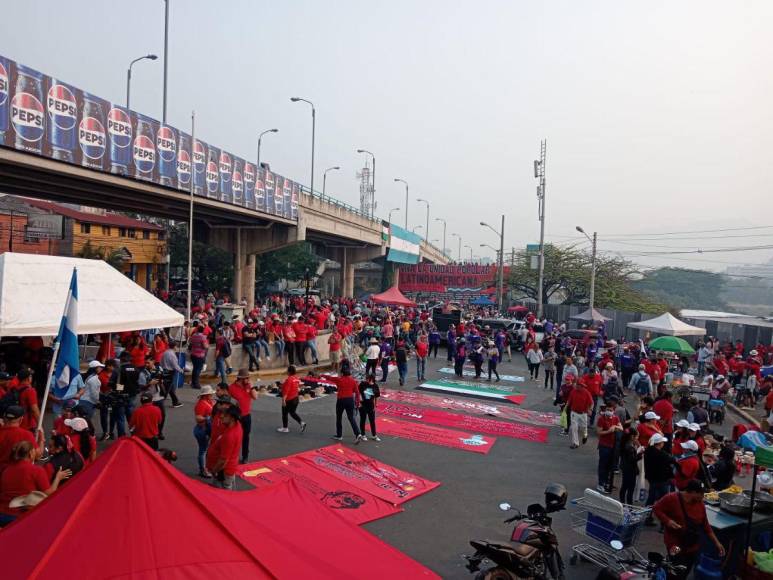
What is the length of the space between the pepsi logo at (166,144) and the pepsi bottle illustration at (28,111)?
5.70 metres

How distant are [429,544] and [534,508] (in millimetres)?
1628

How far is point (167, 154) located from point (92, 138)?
4213mm

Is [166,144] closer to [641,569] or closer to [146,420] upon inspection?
[146,420]

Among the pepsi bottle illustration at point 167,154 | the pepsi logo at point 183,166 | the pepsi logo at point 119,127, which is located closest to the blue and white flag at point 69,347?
the pepsi logo at point 119,127

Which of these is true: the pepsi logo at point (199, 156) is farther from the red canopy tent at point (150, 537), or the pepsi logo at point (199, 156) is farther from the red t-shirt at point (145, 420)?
the red canopy tent at point (150, 537)

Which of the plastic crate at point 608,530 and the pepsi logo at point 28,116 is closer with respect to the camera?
the plastic crate at point 608,530

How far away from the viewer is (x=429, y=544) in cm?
785

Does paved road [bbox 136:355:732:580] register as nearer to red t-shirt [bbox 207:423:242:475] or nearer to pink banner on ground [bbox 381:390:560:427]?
pink banner on ground [bbox 381:390:560:427]

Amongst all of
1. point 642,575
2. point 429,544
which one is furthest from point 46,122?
point 642,575

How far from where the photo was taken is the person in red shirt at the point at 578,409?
1291 centimetres

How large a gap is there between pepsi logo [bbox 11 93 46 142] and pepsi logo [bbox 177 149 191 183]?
7.09 metres

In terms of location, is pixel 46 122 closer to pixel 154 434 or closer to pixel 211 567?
pixel 154 434

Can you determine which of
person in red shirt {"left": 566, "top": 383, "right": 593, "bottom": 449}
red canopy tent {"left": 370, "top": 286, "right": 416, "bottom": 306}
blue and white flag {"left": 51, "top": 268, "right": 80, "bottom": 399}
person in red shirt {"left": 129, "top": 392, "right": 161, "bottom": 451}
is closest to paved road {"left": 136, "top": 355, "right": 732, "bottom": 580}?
person in red shirt {"left": 566, "top": 383, "right": 593, "bottom": 449}

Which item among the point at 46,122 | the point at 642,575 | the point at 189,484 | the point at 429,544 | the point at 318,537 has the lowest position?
the point at 429,544
